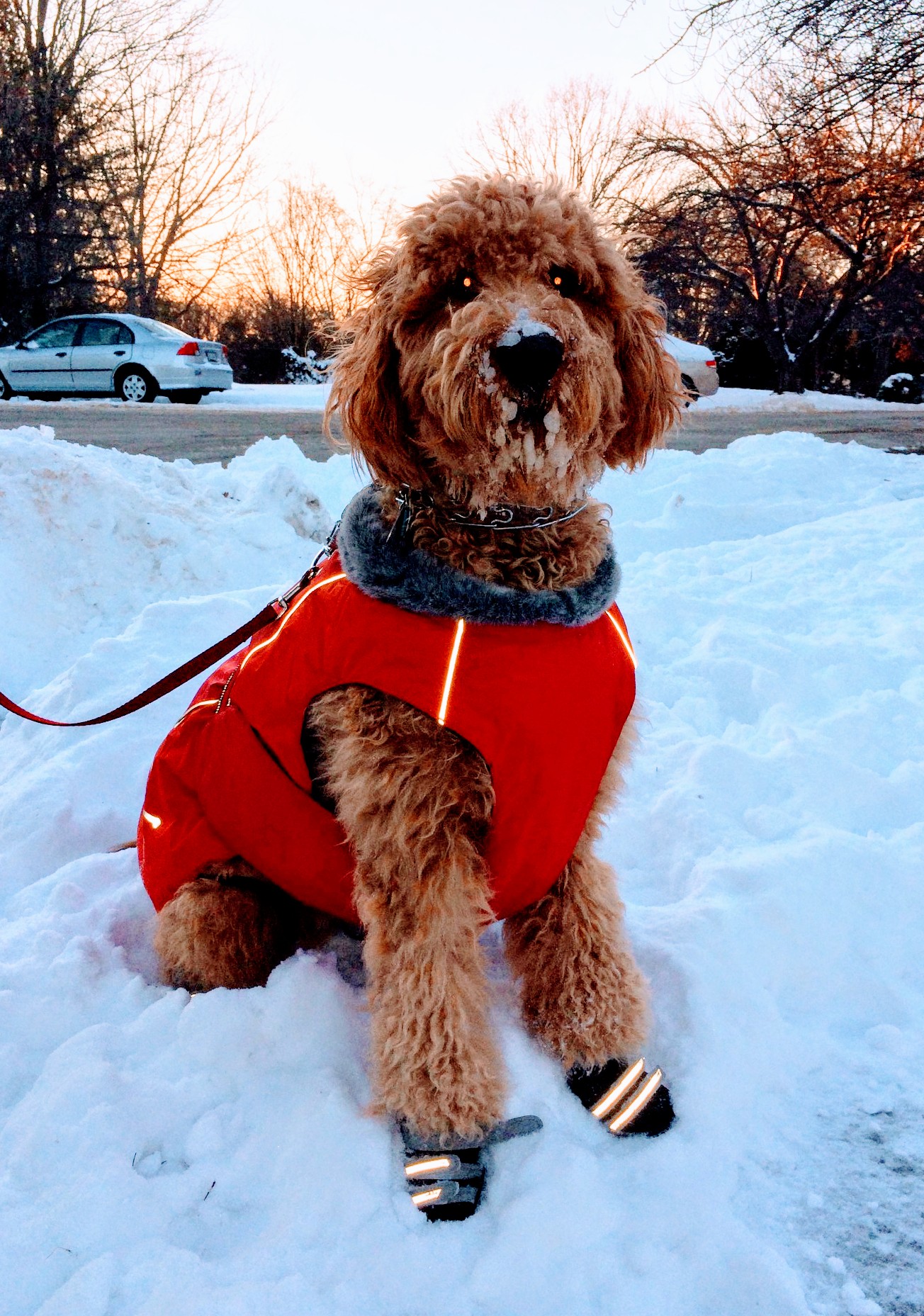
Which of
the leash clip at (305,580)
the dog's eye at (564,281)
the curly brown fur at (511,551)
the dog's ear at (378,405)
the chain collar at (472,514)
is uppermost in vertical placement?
the dog's eye at (564,281)

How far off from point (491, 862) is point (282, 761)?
556mm

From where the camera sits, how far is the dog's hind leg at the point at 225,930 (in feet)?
7.19

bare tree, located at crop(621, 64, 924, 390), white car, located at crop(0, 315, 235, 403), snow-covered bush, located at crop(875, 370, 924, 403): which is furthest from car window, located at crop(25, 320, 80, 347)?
snow-covered bush, located at crop(875, 370, 924, 403)

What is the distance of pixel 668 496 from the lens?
7070 mm

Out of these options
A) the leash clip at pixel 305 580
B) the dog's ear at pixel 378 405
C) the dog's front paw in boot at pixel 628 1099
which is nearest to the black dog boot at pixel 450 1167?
the dog's front paw in boot at pixel 628 1099

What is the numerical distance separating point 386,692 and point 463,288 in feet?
3.03

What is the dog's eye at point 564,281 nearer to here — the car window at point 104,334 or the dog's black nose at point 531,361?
the dog's black nose at point 531,361

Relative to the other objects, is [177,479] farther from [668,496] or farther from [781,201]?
[781,201]

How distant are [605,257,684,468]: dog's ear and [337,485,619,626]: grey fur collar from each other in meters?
0.43

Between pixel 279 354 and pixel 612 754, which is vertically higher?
pixel 279 354

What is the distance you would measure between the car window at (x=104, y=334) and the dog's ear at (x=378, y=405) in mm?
16877

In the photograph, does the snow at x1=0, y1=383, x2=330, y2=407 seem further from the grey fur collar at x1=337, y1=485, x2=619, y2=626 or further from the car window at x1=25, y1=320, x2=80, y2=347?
the grey fur collar at x1=337, y1=485, x2=619, y2=626

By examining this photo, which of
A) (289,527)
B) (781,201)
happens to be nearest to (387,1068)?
(289,527)

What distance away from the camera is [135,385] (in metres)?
17.1
